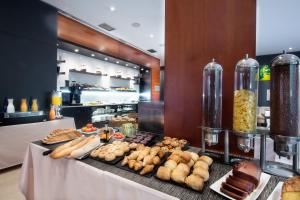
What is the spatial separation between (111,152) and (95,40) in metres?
4.23

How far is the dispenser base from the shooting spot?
958 mm

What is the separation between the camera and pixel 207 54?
1472mm

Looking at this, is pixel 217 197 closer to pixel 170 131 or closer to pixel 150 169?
pixel 150 169

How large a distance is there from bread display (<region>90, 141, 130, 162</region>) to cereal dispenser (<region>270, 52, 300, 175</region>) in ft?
3.18

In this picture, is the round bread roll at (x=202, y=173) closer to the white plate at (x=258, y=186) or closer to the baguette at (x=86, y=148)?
the white plate at (x=258, y=186)

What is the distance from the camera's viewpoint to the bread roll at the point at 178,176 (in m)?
0.86

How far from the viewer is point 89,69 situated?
18.3 feet

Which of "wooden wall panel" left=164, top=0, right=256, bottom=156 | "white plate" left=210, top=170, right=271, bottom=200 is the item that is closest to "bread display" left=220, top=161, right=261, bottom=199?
"white plate" left=210, top=170, right=271, bottom=200

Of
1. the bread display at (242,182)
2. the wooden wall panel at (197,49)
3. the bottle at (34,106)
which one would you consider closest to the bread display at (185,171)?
the bread display at (242,182)

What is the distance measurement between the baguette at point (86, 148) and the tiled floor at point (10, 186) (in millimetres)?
1618

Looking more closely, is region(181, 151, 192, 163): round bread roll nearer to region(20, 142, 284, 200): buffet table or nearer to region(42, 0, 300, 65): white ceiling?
region(20, 142, 284, 200): buffet table

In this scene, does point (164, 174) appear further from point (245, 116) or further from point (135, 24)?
point (135, 24)

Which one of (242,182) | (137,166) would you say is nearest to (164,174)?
(137,166)

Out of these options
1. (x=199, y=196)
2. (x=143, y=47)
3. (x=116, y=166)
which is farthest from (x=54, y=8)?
(x=199, y=196)
